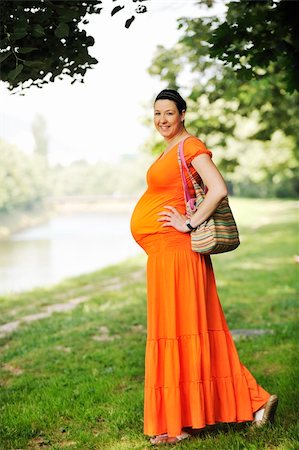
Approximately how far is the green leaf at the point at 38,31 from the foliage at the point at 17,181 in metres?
39.6

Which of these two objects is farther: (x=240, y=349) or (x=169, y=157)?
(x=240, y=349)

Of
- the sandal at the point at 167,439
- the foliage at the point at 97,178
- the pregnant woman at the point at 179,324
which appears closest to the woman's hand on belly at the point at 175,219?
the pregnant woman at the point at 179,324

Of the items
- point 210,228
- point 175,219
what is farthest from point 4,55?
point 210,228

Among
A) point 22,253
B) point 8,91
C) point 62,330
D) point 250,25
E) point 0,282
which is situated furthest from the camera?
point 22,253

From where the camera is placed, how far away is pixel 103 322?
8.27 m

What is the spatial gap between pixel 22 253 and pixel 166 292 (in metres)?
25.4

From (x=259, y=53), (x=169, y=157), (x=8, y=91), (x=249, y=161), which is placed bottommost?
(x=169, y=157)

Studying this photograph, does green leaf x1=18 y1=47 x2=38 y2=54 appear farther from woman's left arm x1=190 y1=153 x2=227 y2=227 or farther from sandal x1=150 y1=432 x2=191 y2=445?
sandal x1=150 y1=432 x2=191 y2=445

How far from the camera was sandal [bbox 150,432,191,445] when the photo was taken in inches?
152

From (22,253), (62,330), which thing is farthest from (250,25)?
(22,253)

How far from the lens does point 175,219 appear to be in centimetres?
373

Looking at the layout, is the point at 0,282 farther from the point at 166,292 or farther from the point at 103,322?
the point at 166,292

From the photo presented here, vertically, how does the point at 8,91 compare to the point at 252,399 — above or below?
above

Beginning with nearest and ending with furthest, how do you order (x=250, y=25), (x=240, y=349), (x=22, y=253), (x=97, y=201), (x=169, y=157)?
(x=169, y=157) < (x=250, y=25) < (x=240, y=349) < (x=22, y=253) < (x=97, y=201)
